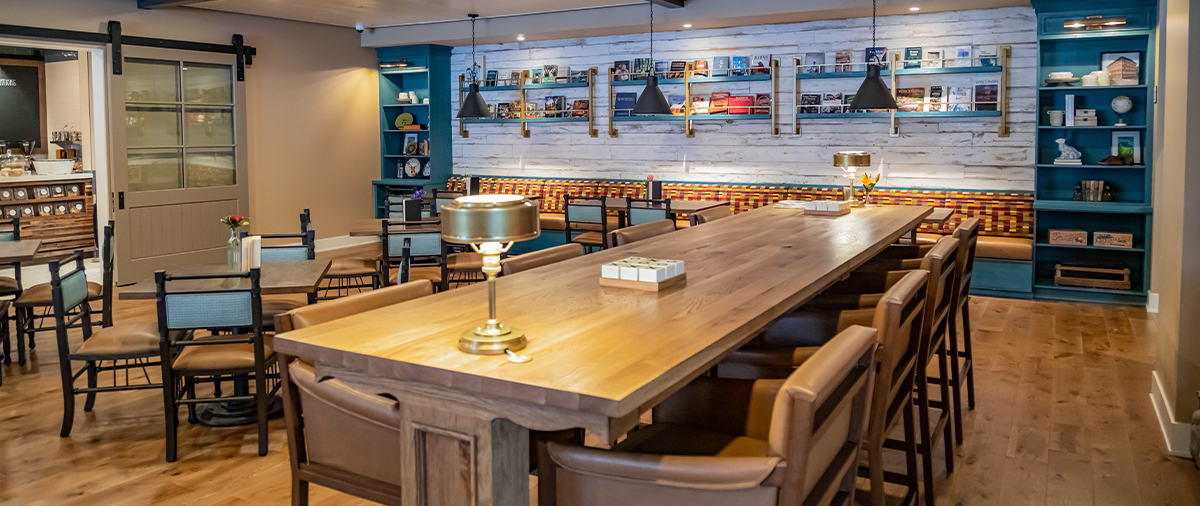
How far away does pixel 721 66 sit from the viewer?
27.6 feet

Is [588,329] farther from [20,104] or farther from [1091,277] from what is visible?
[20,104]

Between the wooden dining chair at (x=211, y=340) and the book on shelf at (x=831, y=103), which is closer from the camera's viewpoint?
the wooden dining chair at (x=211, y=340)

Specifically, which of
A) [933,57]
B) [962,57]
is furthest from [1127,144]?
[933,57]

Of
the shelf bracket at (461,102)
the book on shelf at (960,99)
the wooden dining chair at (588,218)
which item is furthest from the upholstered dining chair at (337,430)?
the shelf bracket at (461,102)

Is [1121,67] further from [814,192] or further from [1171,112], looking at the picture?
[1171,112]

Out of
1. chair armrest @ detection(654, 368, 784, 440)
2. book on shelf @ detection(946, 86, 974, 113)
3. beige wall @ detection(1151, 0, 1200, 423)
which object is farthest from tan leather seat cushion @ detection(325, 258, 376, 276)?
book on shelf @ detection(946, 86, 974, 113)

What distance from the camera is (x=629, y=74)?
891cm

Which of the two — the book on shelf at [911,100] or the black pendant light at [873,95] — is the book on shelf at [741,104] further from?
the black pendant light at [873,95]

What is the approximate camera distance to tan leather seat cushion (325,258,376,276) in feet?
18.2

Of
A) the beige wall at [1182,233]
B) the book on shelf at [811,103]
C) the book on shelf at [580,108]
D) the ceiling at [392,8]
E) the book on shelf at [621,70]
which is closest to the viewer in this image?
the beige wall at [1182,233]

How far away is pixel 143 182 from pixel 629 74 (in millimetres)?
4809

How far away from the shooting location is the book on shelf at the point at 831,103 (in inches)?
311

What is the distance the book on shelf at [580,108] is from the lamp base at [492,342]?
300 inches

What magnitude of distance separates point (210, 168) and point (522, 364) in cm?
789
